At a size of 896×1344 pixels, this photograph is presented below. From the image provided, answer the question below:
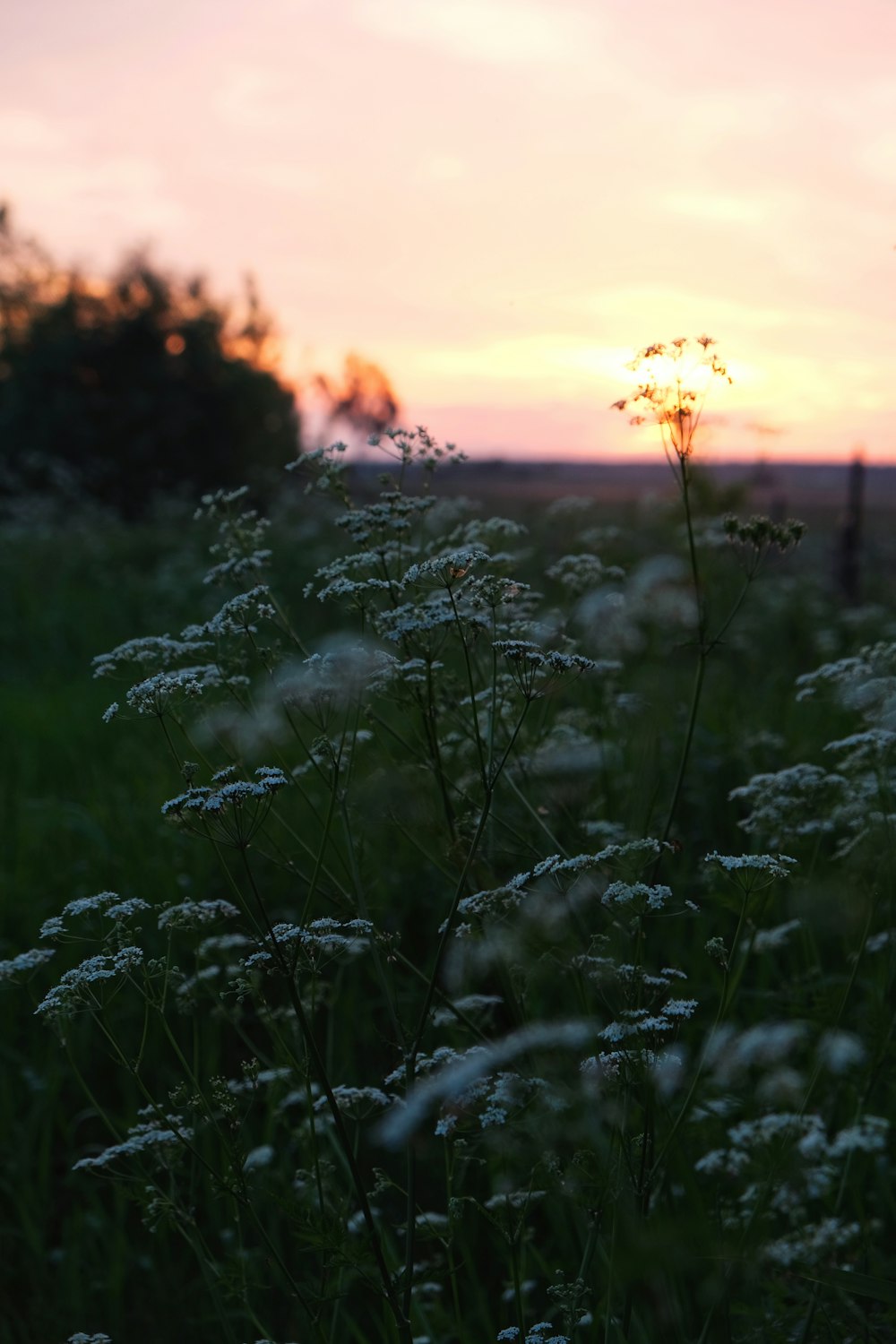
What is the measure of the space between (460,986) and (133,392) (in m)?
24.2

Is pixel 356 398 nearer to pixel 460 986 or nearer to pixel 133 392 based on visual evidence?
pixel 133 392

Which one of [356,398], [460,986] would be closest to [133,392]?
[356,398]

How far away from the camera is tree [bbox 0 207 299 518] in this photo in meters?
25.9

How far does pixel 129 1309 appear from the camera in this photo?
384cm

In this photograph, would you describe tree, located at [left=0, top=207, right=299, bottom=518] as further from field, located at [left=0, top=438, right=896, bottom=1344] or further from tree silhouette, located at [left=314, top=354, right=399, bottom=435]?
field, located at [left=0, top=438, right=896, bottom=1344]

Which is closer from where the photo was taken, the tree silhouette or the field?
the field

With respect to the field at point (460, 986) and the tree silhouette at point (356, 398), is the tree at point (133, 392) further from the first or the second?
the field at point (460, 986)

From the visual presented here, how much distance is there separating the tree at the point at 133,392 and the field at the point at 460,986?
20359mm

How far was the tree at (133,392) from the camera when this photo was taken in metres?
25.9

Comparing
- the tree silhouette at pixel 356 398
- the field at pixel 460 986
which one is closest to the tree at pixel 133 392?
the tree silhouette at pixel 356 398

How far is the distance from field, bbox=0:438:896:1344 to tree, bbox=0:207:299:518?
20.4 metres

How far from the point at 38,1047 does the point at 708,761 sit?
3524 millimetres

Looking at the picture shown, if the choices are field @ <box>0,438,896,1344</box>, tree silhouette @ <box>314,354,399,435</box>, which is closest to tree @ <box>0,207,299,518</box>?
tree silhouette @ <box>314,354,399,435</box>

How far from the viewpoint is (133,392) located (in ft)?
85.2
